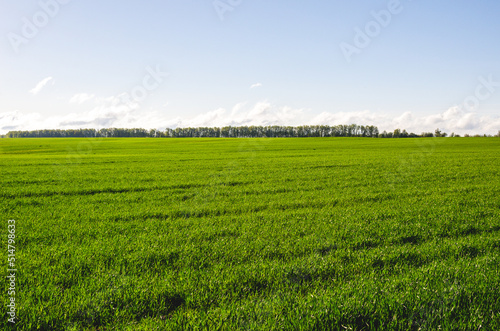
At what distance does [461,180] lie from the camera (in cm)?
2117

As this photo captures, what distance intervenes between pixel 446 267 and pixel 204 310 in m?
5.33

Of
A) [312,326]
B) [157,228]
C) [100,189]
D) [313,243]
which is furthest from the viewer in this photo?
[100,189]

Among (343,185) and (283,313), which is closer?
(283,313)

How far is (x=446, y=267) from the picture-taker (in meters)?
6.29

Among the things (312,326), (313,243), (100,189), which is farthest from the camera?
(100,189)

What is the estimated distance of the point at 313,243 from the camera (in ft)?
26.1

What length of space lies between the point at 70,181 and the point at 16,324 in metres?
19.2

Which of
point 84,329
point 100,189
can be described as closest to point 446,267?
point 84,329

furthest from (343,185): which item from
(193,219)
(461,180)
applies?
(193,219)

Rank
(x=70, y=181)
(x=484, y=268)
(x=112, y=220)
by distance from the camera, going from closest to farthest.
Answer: (x=484, y=268)
(x=112, y=220)
(x=70, y=181)

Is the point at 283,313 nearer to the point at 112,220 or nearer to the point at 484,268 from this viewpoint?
the point at 484,268

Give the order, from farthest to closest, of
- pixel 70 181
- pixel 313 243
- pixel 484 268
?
pixel 70 181 → pixel 313 243 → pixel 484 268

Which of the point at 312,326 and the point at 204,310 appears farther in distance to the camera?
the point at 204,310

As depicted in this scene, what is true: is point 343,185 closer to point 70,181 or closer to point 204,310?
point 204,310
